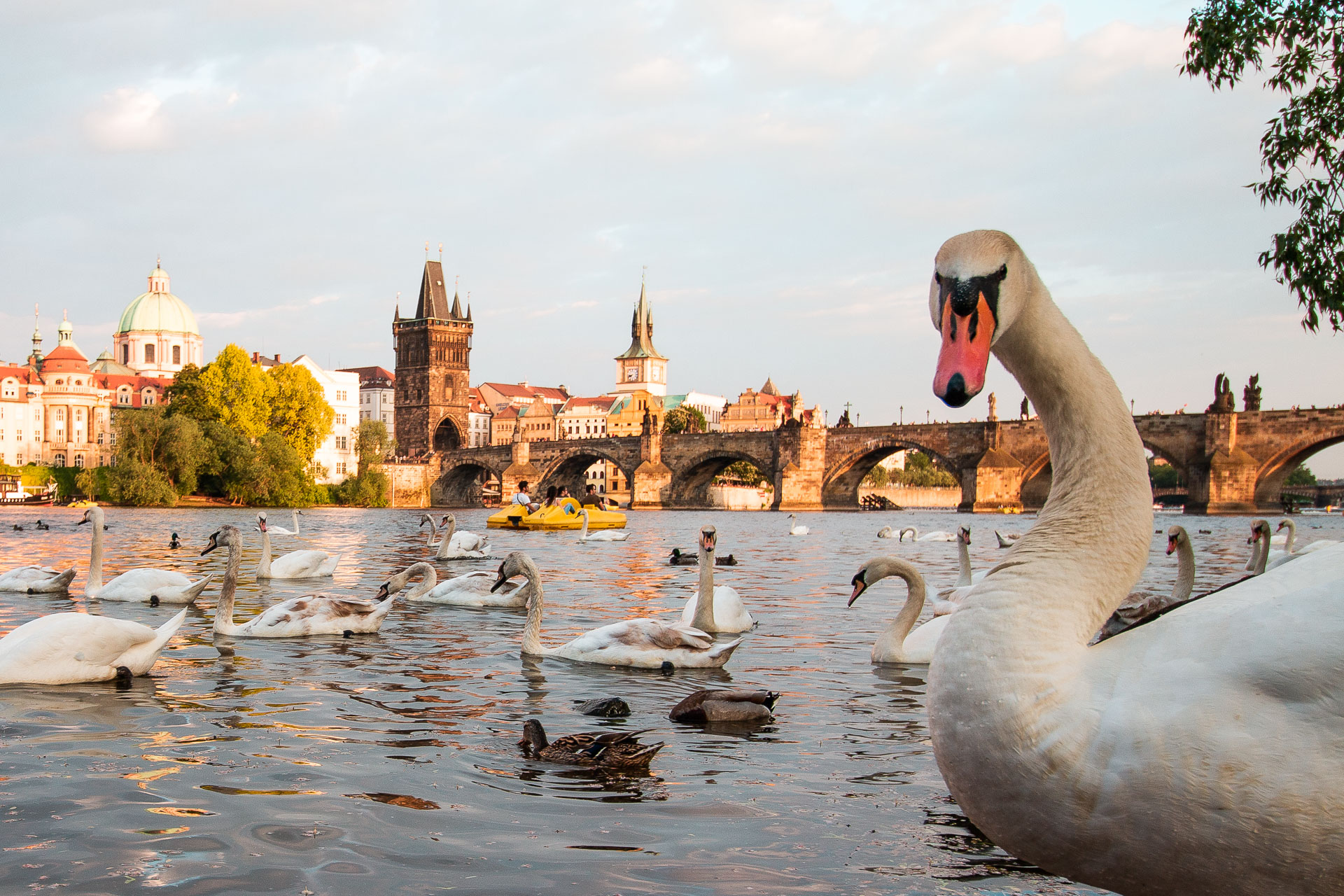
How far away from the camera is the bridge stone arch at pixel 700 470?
247ft

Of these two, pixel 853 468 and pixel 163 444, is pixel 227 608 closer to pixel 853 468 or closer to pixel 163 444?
pixel 163 444

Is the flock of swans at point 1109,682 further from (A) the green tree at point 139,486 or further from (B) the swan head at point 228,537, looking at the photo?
(A) the green tree at point 139,486

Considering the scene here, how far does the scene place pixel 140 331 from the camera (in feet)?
363

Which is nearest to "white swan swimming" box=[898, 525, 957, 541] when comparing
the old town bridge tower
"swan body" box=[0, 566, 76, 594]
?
"swan body" box=[0, 566, 76, 594]

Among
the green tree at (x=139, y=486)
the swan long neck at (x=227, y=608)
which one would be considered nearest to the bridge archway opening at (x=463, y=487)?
the green tree at (x=139, y=486)

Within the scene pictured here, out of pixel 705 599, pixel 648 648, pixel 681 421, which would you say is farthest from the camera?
pixel 681 421

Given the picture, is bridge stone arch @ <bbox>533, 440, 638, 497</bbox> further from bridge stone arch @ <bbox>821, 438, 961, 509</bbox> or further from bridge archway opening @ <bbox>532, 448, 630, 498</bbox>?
bridge stone arch @ <bbox>821, 438, 961, 509</bbox>

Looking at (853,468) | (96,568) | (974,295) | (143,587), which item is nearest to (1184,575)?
(974,295)

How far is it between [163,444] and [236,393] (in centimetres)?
951

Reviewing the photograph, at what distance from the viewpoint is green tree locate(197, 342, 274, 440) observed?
208 ft

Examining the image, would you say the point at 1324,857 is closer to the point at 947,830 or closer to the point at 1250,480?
the point at 947,830

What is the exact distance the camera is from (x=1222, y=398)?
55.1 meters

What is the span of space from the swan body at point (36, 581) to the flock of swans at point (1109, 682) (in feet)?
36.4

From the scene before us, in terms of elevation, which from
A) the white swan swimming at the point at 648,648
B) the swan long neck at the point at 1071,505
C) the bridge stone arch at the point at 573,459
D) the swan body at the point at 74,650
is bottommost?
the white swan swimming at the point at 648,648
